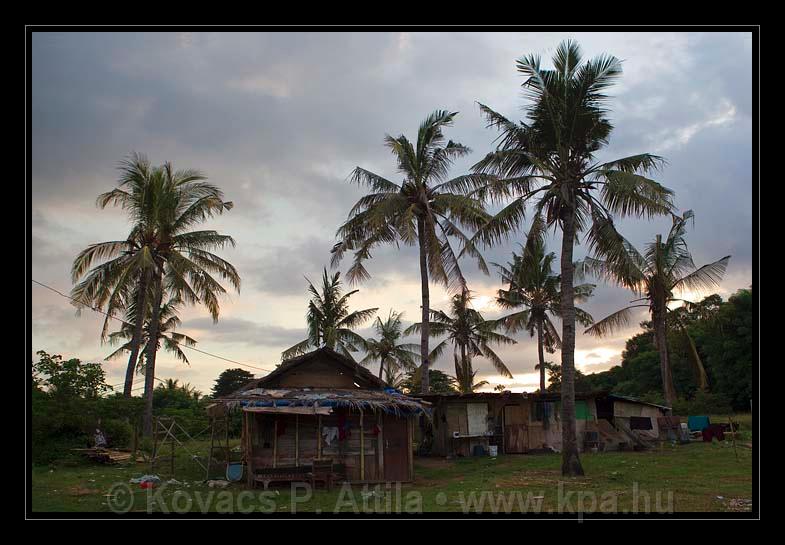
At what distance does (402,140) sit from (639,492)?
674 inches

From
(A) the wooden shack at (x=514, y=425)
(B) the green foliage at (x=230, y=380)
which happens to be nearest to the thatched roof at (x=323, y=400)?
(A) the wooden shack at (x=514, y=425)

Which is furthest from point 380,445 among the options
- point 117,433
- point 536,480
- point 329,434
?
point 117,433

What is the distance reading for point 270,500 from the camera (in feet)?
49.7

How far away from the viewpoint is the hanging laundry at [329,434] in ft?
62.2

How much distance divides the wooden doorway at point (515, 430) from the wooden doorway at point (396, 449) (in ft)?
31.3

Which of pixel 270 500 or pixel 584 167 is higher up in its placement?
pixel 584 167

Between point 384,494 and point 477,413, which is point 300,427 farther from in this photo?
point 477,413

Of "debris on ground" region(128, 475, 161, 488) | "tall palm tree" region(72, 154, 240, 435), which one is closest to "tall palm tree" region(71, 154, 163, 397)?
"tall palm tree" region(72, 154, 240, 435)

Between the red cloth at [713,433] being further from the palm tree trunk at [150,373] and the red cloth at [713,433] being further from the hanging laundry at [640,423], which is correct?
the palm tree trunk at [150,373]

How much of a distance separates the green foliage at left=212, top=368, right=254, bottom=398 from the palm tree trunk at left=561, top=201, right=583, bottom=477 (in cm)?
3958

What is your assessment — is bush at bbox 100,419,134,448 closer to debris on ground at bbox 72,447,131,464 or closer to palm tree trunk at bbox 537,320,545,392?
debris on ground at bbox 72,447,131,464
